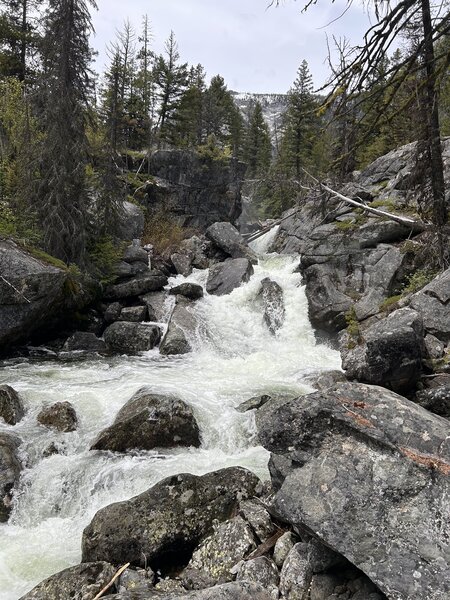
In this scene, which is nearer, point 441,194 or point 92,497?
point 92,497

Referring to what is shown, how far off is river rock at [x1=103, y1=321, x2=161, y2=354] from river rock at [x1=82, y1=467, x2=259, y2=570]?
9.08 meters

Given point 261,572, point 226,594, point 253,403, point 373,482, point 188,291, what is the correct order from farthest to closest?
point 188,291, point 253,403, point 261,572, point 373,482, point 226,594

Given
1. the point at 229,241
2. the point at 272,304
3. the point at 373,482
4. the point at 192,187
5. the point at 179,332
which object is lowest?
the point at 373,482

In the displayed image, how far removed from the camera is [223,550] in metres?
5.08

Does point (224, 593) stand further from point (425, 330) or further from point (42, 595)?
point (425, 330)

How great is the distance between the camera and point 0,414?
8766 millimetres

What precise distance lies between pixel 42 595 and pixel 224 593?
259 centimetres

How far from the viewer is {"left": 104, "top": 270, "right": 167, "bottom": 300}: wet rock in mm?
18078

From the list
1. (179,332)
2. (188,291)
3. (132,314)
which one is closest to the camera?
(179,332)

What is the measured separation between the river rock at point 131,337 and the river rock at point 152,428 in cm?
630

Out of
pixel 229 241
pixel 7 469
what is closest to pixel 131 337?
pixel 7 469

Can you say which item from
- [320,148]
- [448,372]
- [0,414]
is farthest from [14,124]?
[320,148]

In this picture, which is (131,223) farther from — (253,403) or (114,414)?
(253,403)

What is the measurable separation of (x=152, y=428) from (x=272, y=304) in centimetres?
1066
